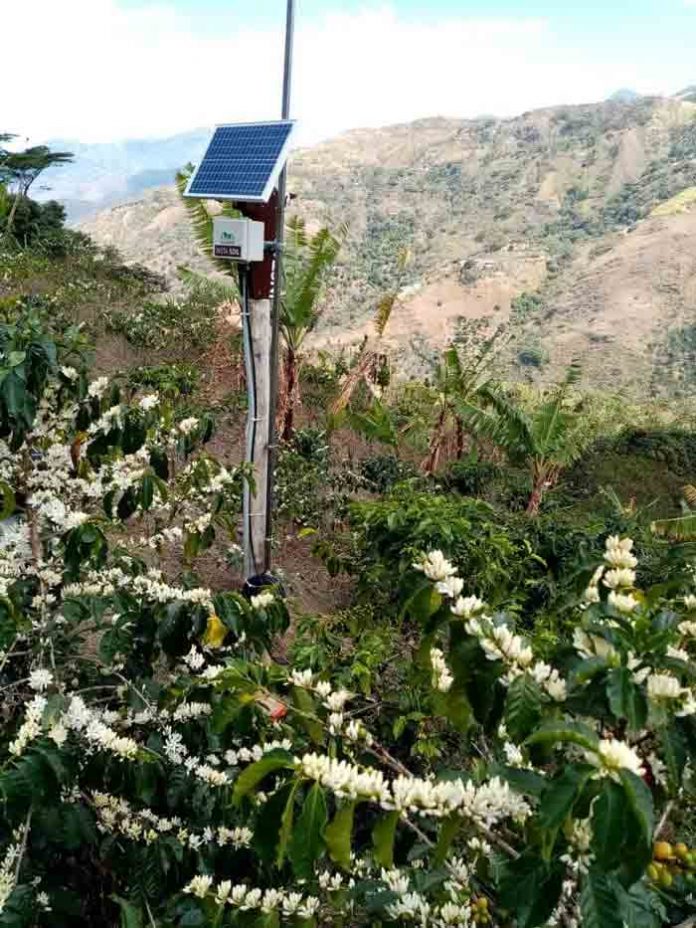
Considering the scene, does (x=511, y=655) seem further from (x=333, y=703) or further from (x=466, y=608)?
(x=333, y=703)

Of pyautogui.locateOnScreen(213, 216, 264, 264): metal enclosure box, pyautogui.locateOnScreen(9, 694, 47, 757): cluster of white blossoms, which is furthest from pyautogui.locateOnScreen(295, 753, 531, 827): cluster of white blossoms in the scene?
pyautogui.locateOnScreen(213, 216, 264, 264): metal enclosure box

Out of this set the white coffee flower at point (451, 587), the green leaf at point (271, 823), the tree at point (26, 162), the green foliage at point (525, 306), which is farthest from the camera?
the green foliage at point (525, 306)

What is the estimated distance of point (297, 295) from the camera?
8.11 metres

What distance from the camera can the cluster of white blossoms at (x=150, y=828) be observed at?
211 centimetres

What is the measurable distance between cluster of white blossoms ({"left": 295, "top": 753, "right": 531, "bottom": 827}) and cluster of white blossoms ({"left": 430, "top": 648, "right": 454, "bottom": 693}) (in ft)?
1.34

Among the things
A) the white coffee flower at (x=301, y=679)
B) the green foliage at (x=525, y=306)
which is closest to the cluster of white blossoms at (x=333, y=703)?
the white coffee flower at (x=301, y=679)

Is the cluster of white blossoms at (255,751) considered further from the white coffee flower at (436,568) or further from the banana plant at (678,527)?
the banana plant at (678,527)

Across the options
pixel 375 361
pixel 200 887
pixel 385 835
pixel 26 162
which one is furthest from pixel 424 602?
pixel 26 162

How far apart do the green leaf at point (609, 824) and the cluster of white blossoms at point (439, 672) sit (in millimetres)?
780

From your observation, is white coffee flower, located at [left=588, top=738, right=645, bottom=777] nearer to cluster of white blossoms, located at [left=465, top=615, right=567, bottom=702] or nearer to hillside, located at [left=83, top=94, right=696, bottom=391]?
cluster of white blossoms, located at [left=465, top=615, right=567, bottom=702]

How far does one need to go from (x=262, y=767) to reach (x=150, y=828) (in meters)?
1.29

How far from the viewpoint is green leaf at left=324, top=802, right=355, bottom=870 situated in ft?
4.17

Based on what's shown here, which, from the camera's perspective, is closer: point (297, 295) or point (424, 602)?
point (424, 602)

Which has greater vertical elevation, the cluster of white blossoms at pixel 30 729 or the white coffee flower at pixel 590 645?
the white coffee flower at pixel 590 645
